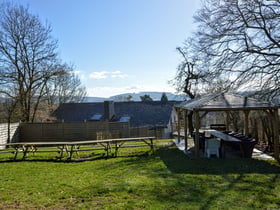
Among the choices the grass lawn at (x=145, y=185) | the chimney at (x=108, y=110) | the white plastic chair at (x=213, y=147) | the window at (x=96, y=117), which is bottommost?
the grass lawn at (x=145, y=185)

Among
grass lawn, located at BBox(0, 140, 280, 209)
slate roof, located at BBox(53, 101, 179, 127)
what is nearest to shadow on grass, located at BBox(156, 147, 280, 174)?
grass lawn, located at BBox(0, 140, 280, 209)

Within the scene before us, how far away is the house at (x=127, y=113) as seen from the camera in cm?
2541

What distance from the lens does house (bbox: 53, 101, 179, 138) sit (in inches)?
1000

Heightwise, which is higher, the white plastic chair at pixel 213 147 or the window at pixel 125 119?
the window at pixel 125 119

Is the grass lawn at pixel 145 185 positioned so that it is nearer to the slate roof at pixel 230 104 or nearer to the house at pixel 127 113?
the slate roof at pixel 230 104

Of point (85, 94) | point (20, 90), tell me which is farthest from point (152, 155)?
point (85, 94)

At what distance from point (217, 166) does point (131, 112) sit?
20629mm

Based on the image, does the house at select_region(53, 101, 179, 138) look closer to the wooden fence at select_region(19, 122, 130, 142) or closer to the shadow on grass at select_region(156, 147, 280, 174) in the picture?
the wooden fence at select_region(19, 122, 130, 142)

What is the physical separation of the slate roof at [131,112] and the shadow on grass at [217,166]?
57.4ft

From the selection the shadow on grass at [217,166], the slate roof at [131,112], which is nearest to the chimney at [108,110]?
the slate roof at [131,112]

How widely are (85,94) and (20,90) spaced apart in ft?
59.1

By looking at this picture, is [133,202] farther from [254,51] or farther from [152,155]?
[254,51]

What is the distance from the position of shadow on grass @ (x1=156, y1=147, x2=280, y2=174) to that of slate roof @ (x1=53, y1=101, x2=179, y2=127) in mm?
17506

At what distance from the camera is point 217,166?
21.9 ft
